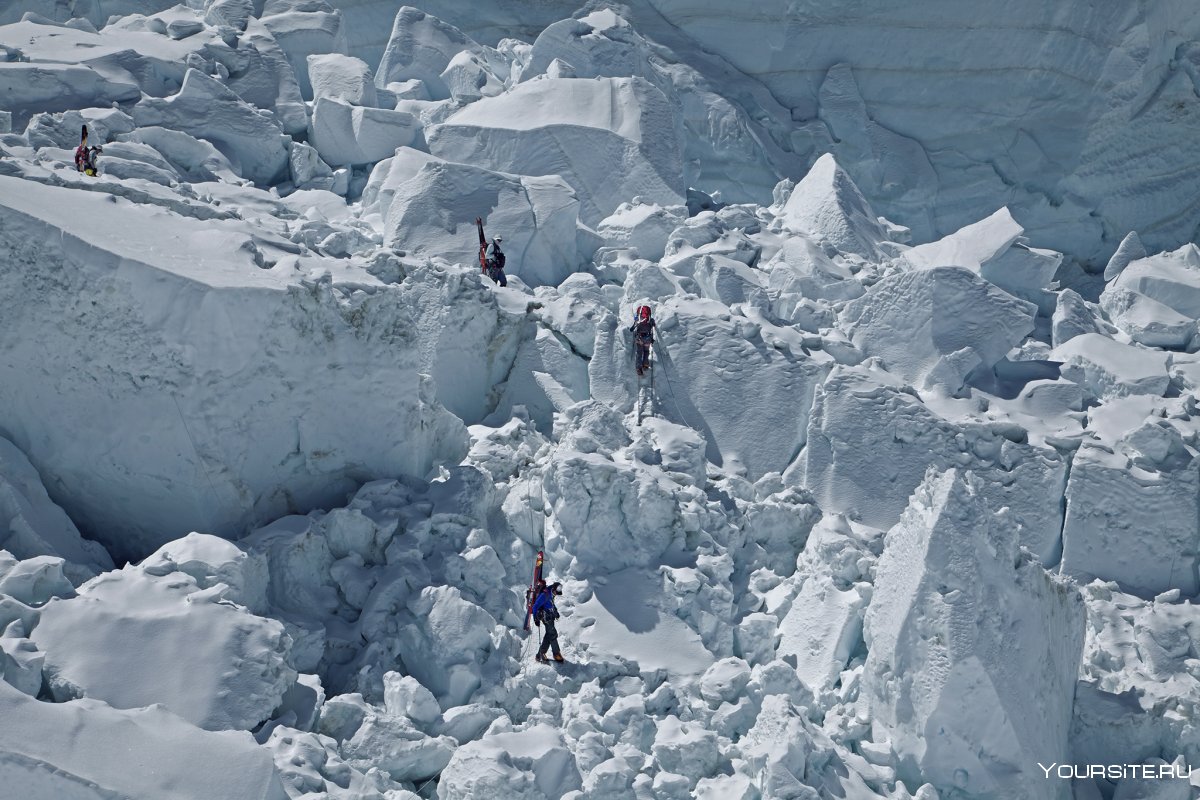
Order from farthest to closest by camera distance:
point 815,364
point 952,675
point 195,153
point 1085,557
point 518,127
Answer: point 518,127 → point 195,153 → point 815,364 → point 1085,557 → point 952,675

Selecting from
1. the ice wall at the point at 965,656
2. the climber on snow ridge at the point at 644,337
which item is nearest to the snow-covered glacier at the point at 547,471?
the ice wall at the point at 965,656

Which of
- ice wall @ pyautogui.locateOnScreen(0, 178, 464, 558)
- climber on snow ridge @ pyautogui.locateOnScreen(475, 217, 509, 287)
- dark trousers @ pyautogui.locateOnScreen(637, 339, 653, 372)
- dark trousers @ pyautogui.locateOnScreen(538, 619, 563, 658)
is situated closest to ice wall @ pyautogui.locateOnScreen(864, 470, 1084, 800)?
dark trousers @ pyautogui.locateOnScreen(538, 619, 563, 658)

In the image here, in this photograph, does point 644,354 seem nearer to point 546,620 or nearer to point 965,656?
point 546,620

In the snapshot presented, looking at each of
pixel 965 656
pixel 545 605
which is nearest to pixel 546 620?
pixel 545 605

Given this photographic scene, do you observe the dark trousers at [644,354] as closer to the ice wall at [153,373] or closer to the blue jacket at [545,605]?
the ice wall at [153,373]

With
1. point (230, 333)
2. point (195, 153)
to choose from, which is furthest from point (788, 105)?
point (230, 333)

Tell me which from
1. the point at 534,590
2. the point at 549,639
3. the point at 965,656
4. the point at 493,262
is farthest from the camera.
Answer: the point at 493,262

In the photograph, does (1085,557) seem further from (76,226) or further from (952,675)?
(76,226)
